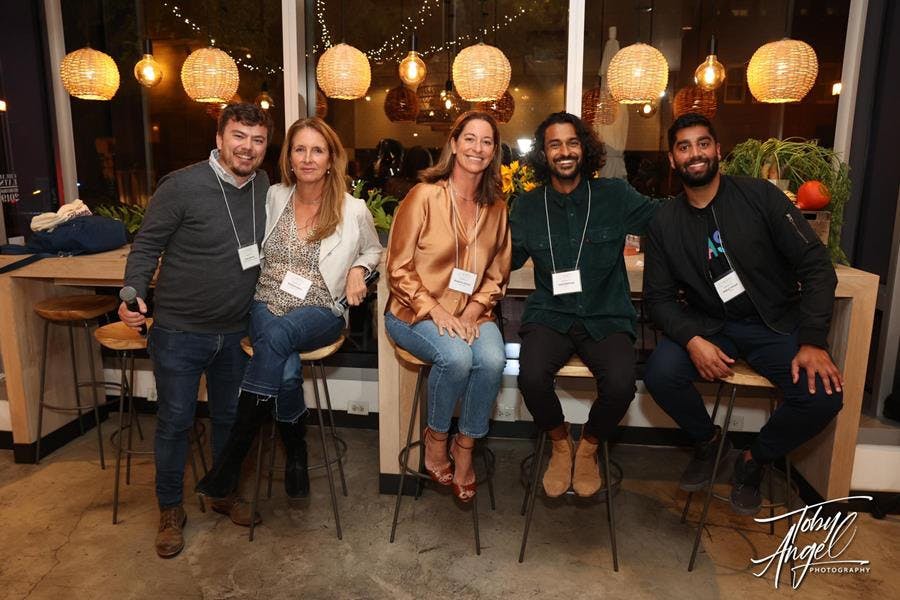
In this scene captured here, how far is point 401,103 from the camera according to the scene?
213 inches

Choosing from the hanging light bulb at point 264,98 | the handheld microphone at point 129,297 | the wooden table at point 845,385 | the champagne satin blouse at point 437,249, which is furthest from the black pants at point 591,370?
the hanging light bulb at point 264,98

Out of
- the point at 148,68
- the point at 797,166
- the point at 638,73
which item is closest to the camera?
the point at 797,166

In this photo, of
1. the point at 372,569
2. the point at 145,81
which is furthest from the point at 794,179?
the point at 145,81

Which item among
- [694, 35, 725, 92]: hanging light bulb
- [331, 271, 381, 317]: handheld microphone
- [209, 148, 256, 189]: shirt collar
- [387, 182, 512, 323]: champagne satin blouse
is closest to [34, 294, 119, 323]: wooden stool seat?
[209, 148, 256, 189]: shirt collar

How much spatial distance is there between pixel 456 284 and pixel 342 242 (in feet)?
1.51

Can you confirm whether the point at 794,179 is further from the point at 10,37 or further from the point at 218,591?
the point at 10,37

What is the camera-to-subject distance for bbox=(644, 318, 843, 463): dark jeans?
2141 mm

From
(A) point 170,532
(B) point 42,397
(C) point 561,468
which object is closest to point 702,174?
(C) point 561,468

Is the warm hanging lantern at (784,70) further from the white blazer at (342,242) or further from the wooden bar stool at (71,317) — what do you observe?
the wooden bar stool at (71,317)

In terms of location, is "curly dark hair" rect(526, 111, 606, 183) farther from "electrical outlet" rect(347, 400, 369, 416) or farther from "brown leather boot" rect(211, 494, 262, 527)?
"brown leather boot" rect(211, 494, 262, 527)

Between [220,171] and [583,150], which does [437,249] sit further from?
[220,171]

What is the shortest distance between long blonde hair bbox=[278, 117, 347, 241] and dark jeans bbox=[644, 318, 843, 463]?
4.29ft

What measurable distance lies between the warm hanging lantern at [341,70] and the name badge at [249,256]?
2030 millimetres

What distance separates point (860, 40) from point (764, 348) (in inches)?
85.2
